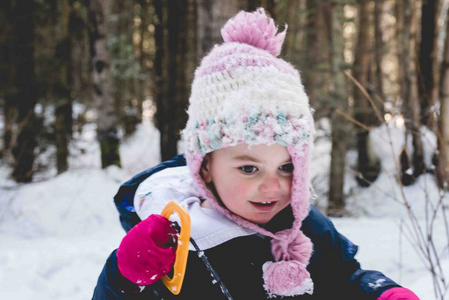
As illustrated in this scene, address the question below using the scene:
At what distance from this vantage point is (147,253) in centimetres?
134

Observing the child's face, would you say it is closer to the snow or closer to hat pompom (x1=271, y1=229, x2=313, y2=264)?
hat pompom (x1=271, y1=229, x2=313, y2=264)

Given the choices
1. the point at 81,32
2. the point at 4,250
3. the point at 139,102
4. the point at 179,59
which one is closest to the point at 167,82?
the point at 179,59

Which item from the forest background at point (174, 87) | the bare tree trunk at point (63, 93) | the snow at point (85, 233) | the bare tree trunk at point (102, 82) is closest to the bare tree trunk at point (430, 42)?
→ the forest background at point (174, 87)

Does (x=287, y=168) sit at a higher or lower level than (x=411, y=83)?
higher

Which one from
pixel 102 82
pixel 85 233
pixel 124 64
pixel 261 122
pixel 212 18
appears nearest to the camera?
pixel 261 122

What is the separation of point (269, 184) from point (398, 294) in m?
0.60

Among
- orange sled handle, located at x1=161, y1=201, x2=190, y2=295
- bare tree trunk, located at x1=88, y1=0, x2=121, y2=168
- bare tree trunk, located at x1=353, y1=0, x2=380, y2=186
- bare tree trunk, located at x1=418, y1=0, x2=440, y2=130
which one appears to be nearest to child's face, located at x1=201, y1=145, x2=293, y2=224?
orange sled handle, located at x1=161, y1=201, x2=190, y2=295

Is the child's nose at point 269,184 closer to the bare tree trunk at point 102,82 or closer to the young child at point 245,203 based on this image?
the young child at point 245,203

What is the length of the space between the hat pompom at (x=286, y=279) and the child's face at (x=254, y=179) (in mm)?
177

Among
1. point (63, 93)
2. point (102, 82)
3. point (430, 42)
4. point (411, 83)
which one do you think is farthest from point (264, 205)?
point (63, 93)

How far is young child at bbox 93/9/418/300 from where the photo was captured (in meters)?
1.41

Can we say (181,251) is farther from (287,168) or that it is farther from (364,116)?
(364,116)

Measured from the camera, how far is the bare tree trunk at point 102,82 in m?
6.29

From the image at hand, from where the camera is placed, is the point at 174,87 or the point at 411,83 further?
the point at 411,83
